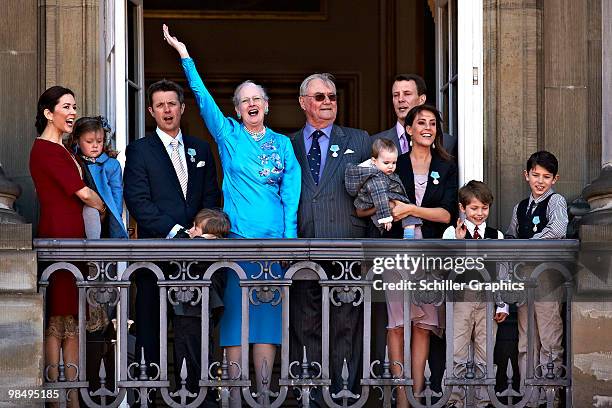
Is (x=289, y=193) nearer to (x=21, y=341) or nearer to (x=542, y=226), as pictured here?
(x=542, y=226)

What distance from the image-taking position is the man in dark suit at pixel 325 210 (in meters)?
10.1

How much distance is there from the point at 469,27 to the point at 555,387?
2.27 meters

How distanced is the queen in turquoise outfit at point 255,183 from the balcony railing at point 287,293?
0.26 metres

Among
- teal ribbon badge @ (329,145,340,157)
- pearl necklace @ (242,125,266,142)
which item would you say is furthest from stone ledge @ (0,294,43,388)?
teal ribbon badge @ (329,145,340,157)

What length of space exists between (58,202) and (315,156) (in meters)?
1.45

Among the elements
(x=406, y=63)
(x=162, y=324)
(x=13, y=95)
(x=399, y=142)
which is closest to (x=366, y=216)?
(x=399, y=142)

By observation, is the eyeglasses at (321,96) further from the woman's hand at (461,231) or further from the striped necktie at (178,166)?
the woman's hand at (461,231)

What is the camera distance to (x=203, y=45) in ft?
49.3

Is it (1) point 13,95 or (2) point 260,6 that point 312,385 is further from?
(2) point 260,6

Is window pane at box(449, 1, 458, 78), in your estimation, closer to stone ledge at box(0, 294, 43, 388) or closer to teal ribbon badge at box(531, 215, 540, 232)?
teal ribbon badge at box(531, 215, 540, 232)

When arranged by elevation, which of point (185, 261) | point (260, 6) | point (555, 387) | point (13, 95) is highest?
point (260, 6)

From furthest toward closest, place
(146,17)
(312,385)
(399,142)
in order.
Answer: (146,17) < (399,142) < (312,385)

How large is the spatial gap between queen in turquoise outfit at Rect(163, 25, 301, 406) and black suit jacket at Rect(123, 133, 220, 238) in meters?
0.16

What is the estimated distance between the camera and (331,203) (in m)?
10.4
